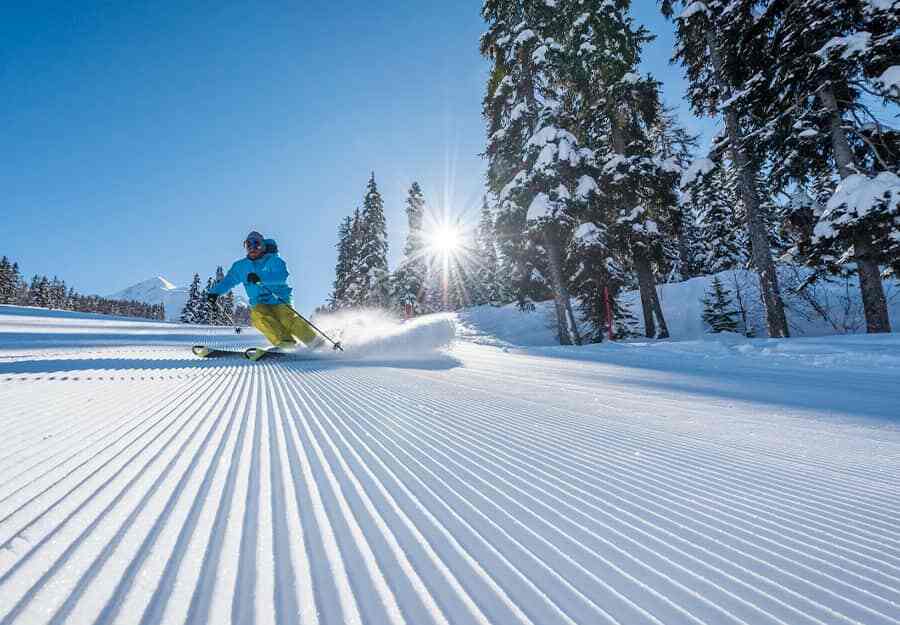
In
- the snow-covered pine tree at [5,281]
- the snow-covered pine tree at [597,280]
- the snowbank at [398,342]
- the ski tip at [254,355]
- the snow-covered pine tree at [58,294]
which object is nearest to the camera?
the ski tip at [254,355]

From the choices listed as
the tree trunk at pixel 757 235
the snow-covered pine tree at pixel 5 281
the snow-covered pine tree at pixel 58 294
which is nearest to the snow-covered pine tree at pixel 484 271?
the tree trunk at pixel 757 235

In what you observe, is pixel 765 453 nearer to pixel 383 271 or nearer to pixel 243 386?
pixel 243 386

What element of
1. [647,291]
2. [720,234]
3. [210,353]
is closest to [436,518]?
[210,353]

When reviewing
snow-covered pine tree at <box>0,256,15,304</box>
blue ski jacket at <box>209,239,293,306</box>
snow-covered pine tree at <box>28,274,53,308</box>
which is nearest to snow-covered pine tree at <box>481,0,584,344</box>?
blue ski jacket at <box>209,239,293,306</box>

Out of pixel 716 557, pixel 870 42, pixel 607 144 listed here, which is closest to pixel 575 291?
pixel 607 144

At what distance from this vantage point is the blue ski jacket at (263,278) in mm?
8273

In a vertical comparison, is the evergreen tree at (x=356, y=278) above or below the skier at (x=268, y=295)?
above

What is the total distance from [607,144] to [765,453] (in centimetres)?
1592

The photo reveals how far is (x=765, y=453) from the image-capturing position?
223cm

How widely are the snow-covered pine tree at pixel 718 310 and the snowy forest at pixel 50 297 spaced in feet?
206

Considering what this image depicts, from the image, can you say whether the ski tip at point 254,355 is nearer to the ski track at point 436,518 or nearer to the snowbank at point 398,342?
the snowbank at point 398,342

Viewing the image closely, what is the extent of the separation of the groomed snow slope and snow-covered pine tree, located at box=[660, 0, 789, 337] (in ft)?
28.3

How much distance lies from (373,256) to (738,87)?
26884mm

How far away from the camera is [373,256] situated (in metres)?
33.8
